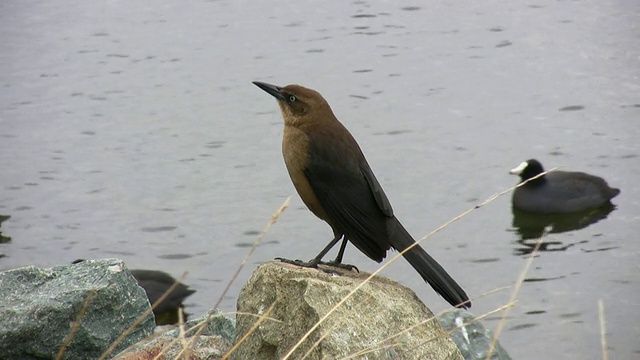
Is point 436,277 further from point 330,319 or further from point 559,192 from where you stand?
point 559,192

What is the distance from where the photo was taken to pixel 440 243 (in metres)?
11.6

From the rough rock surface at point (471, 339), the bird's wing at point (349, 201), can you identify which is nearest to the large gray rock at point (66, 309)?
the bird's wing at point (349, 201)

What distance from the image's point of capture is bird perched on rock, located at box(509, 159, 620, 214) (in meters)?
12.5

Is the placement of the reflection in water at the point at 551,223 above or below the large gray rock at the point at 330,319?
below

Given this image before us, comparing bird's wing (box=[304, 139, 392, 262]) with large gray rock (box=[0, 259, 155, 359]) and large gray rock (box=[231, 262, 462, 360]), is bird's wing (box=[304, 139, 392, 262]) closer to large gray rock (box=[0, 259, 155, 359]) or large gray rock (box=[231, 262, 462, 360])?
large gray rock (box=[231, 262, 462, 360])

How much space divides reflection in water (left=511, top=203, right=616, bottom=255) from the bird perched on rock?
7 centimetres

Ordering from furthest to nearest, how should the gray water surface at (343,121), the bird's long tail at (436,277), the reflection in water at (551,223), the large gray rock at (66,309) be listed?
the reflection in water at (551,223) → the gray water surface at (343,121) → the large gray rock at (66,309) → the bird's long tail at (436,277)

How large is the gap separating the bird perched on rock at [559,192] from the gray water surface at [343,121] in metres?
0.25

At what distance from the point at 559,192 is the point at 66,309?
8.28 m

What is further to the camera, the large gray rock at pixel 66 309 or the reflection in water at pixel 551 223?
the reflection in water at pixel 551 223

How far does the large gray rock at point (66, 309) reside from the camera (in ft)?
20.1

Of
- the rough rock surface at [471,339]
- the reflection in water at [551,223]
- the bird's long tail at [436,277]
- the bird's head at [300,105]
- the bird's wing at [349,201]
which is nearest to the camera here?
the bird's long tail at [436,277]

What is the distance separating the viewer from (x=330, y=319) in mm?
4891

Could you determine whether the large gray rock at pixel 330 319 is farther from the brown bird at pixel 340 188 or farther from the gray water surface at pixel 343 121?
the gray water surface at pixel 343 121
